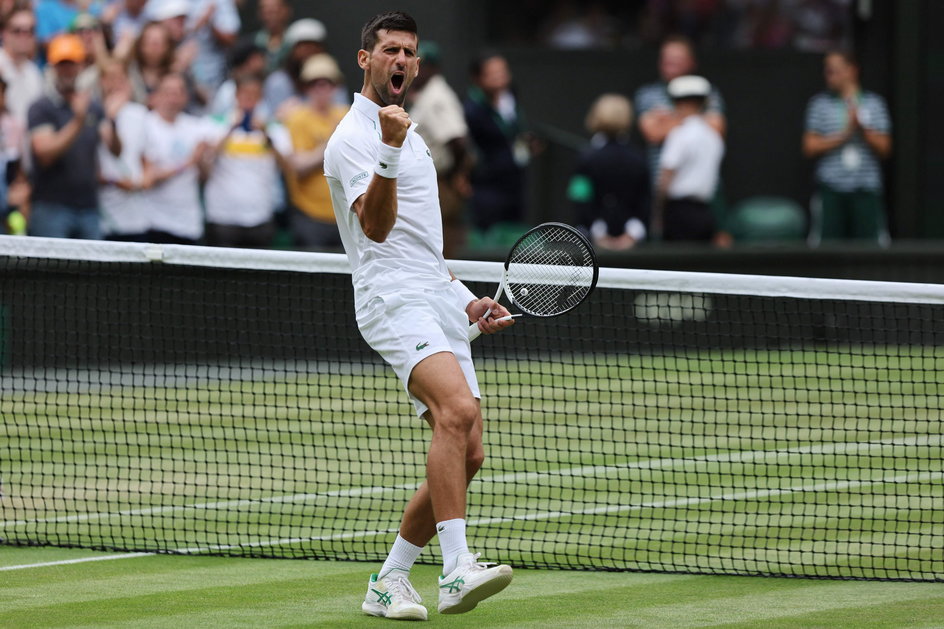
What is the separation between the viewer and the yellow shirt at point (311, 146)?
15.3 meters

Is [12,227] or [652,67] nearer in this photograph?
[12,227]

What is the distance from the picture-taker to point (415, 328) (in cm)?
643

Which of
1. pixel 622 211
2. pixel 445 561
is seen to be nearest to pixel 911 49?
pixel 622 211

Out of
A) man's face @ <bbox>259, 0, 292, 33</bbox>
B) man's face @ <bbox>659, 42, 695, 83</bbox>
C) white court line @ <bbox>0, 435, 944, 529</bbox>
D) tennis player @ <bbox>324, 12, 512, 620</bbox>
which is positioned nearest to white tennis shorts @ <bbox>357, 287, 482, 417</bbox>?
tennis player @ <bbox>324, 12, 512, 620</bbox>

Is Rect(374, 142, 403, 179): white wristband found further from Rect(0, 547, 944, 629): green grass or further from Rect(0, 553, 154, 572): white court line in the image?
Rect(0, 553, 154, 572): white court line

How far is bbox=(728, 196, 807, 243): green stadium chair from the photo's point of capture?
1930 cm

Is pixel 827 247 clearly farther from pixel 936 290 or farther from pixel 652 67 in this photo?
pixel 936 290

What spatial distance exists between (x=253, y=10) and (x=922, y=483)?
33.4ft

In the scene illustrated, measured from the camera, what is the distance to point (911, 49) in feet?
64.2

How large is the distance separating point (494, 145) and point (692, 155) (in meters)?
1.99

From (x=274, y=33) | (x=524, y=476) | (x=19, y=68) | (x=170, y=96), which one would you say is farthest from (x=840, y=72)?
(x=524, y=476)

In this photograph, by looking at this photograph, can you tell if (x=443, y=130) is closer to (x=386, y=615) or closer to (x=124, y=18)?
(x=124, y=18)

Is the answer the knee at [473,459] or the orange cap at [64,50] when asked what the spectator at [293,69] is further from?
the knee at [473,459]

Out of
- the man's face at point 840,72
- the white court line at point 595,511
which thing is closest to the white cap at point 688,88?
the man's face at point 840,72
